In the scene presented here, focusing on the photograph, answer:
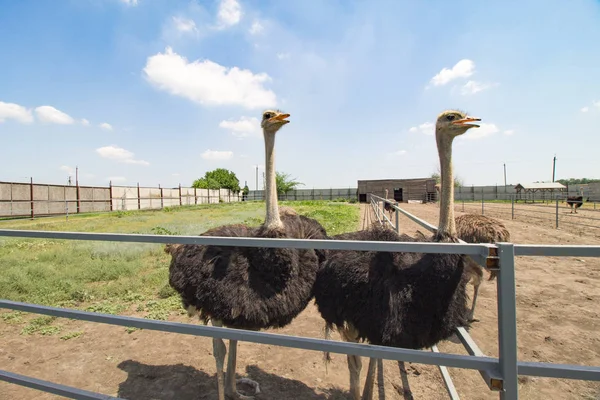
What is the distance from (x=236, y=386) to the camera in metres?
3.04

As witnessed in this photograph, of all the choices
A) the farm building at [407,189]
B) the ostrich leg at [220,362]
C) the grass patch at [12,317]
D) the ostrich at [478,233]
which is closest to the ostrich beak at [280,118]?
the ostrich leg at [220,362]

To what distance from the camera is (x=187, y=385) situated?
3027 mm

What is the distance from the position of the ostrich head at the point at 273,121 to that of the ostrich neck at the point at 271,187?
5cm

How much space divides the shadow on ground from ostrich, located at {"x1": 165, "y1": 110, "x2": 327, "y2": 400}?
0.46 meters

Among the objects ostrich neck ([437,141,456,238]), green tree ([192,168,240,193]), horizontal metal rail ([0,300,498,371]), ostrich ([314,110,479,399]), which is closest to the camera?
horizontal metal rail ([0,300,498,371])

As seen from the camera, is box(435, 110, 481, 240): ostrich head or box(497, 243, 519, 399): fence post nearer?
box(497, 243, 519, 399): fence post

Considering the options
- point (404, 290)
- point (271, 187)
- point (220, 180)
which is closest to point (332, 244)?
point (404, 290)

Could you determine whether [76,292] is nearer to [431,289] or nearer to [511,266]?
[431,289]

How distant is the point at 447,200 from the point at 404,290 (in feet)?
2.26

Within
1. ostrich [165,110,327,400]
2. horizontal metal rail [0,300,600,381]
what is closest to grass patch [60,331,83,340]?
ostrich [165,110,327,400]

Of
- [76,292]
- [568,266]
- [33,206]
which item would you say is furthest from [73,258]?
[33,206]

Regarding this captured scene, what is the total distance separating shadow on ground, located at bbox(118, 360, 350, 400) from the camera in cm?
288

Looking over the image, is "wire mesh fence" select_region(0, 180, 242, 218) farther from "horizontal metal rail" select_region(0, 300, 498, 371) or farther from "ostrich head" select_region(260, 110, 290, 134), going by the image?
"horizontal metal rail" select_region(0, 300, 498, 371)

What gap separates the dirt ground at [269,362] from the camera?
115 inches
